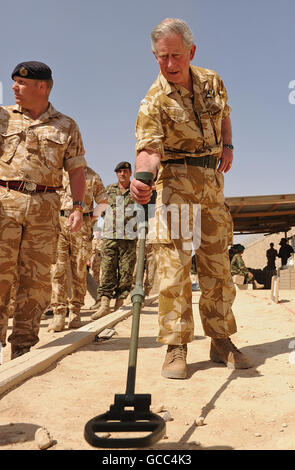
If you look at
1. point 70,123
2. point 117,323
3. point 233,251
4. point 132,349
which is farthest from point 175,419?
point 233,251

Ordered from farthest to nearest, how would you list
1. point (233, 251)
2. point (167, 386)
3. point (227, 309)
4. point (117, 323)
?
point (233, 251), point (117, 323), point (227, 309), point (167, 386)

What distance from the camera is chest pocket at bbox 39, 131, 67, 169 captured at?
9.41 feet

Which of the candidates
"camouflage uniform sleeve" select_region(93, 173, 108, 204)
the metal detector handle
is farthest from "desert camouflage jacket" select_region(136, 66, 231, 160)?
"camouflage uniform sleeve" select_region(93, 173, 108, 204)

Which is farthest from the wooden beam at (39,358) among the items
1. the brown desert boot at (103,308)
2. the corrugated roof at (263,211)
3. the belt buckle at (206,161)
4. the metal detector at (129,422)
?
the corrugated roof at (263,211)

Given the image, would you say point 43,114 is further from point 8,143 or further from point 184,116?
point 184,116

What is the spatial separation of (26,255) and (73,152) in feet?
2.69

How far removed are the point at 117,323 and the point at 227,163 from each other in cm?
235

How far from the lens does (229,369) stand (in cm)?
244

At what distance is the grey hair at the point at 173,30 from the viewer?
7.35 feet

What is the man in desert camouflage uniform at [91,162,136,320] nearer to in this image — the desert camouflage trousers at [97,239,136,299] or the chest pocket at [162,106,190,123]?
the desert camouflage trousers at [97,239,136,299]

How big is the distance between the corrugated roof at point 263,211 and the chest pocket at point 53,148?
332 inches

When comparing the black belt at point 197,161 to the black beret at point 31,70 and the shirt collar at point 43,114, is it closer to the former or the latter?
the shirt collar at point 43,114

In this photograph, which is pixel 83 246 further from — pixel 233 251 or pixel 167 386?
pixel 233 251

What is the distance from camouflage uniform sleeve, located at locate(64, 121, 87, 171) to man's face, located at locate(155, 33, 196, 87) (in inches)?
36.3
